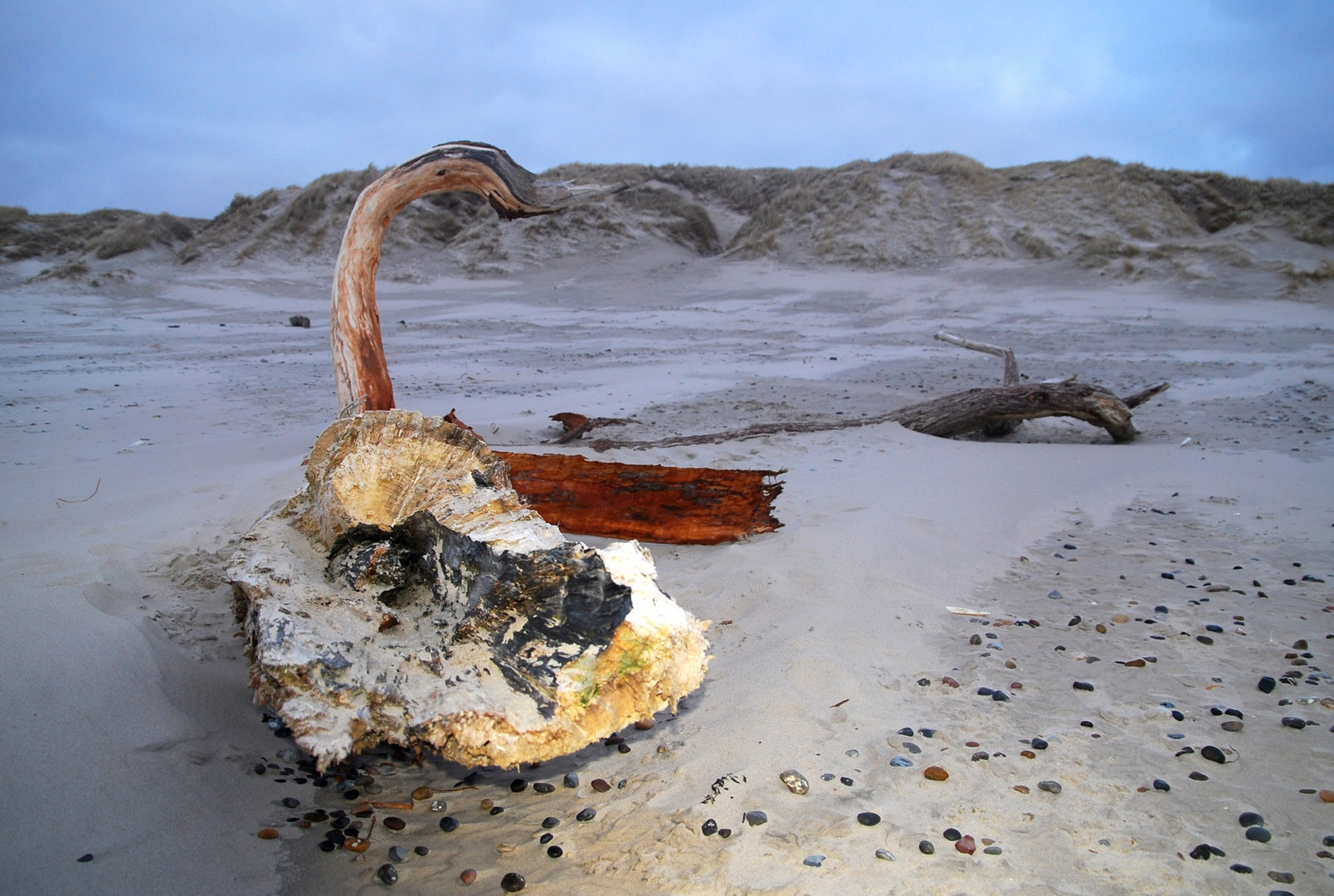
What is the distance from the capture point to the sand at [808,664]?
6.04 ft

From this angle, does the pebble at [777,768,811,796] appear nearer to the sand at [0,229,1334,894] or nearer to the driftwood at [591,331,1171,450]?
the sand at [0,229,1334,894]

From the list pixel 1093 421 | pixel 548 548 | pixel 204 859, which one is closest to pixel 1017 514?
pixel 1093 421

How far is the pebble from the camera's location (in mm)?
2094

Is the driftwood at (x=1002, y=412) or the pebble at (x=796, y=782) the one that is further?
the driftwood at (x=1002, y=412)

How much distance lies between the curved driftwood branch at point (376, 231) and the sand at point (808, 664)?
68 centimetres

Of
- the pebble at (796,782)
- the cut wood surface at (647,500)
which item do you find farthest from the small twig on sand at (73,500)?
the pebble at (796,782)

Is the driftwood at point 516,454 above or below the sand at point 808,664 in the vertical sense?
above

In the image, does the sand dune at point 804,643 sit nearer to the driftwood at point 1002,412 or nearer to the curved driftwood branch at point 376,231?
the driftwood at point 1002,412

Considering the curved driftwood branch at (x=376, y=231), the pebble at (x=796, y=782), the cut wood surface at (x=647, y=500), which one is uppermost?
the curved driftwood branch at (x=376, y=231)

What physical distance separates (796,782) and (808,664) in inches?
26.8

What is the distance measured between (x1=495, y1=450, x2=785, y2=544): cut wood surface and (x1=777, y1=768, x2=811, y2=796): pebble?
6.16 ft

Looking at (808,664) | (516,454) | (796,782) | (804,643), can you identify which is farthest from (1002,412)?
(796,782)

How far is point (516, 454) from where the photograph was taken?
4297mm

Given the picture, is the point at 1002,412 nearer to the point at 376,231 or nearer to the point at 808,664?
the point at 808,664
